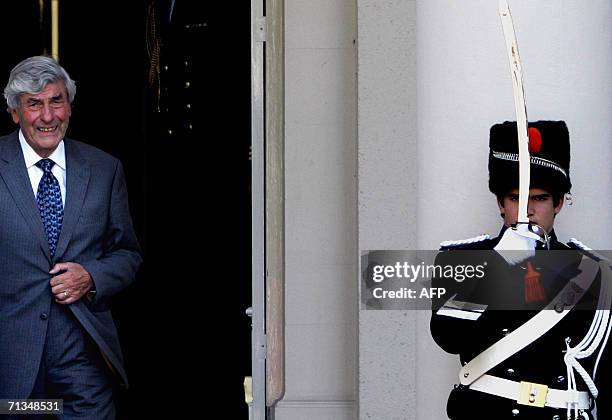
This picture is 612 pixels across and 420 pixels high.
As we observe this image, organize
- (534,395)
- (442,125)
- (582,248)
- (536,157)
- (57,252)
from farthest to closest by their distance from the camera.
→ (57,252), (442,125), (582,248), (536,157), (534,395)

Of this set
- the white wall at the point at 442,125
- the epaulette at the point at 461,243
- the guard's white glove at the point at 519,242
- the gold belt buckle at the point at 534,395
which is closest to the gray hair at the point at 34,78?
the white wall at the point at 442,125

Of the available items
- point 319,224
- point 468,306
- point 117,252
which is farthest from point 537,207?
point 117,252

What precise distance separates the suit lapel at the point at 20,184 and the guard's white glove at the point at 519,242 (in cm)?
211

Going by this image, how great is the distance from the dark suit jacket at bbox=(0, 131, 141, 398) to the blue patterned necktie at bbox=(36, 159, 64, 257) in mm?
22

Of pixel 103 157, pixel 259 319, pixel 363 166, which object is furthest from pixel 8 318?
pixel 363 166

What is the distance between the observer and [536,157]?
5105 millimetres

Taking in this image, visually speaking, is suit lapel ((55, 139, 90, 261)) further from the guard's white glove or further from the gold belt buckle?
the gold belt buckle

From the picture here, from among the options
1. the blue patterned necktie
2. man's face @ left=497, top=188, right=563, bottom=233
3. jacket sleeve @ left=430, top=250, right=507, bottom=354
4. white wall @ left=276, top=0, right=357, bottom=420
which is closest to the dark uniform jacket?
jacket sleeve @ left=430, top=250, right=507, bottom=354

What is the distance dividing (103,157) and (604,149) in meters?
2.20

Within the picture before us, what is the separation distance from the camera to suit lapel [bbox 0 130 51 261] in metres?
6.09

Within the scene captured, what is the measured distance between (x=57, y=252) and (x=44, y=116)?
0.61 m

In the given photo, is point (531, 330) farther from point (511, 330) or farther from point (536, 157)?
point (536, 157)

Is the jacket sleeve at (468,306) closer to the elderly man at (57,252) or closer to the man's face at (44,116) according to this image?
the elderly man at (57,252)

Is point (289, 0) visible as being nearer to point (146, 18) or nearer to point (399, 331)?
point (146, 18)
